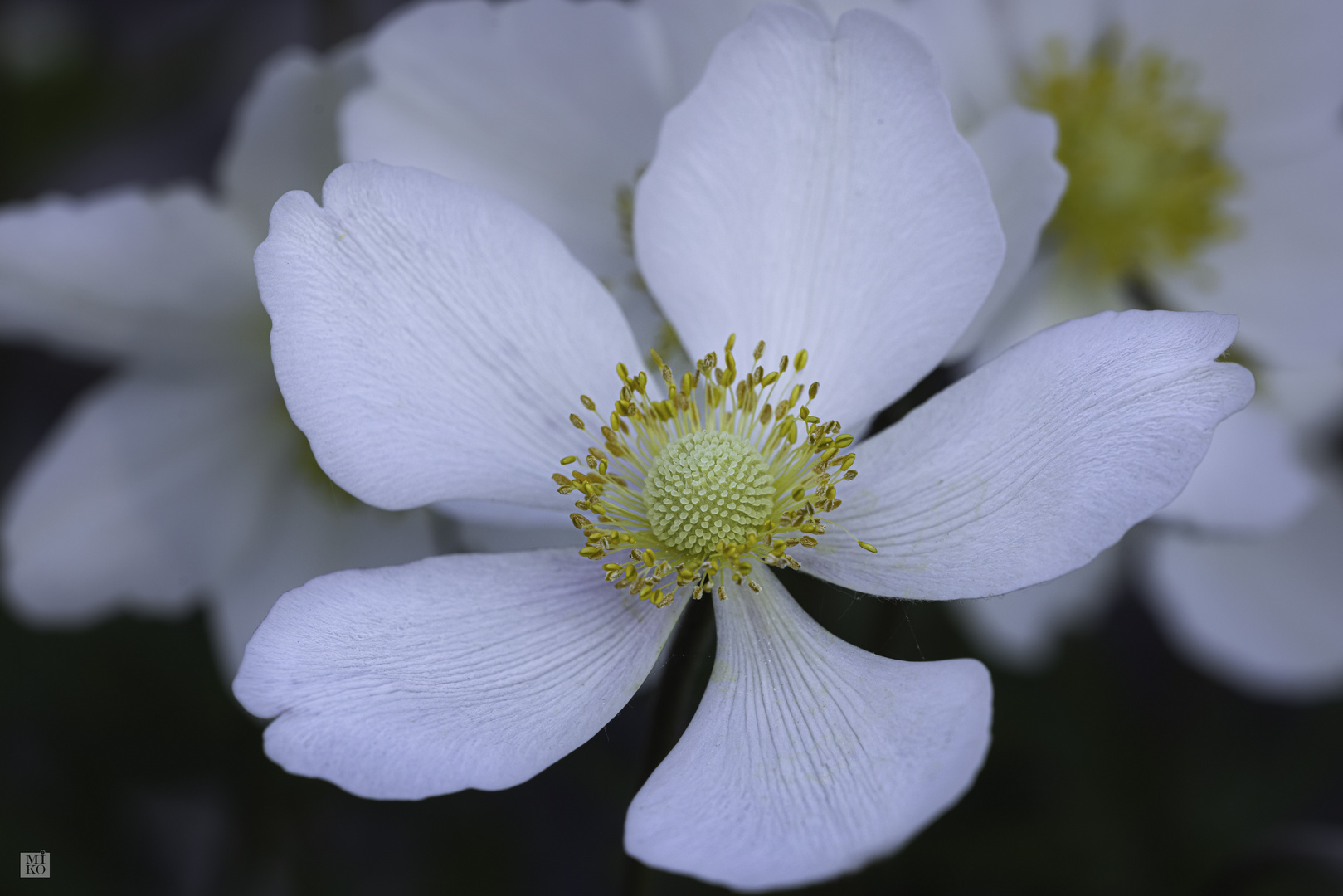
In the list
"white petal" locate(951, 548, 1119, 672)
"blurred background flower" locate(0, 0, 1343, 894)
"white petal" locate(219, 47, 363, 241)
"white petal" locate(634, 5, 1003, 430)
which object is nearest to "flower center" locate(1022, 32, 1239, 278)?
"blurred background flower" locate(0, 0, 1343, 894)

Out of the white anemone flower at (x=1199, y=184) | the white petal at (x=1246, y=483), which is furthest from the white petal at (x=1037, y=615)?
the white petal at (x=1246, y=483)

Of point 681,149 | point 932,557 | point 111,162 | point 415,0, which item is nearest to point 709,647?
point 932,557

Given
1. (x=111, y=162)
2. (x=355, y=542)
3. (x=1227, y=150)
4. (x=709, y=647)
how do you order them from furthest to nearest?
(x=111, y=162) → (x=1227, y=150) → (x=355, y=542) → (x=709, y=647)

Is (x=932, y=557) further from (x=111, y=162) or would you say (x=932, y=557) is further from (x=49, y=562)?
(x=111, y=162)

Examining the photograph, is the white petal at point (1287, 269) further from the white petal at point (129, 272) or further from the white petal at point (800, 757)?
the white petal at point (129, 272)

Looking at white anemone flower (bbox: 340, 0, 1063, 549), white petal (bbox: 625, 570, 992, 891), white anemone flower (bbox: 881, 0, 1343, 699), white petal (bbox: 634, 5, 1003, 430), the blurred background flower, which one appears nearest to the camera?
white petal (bbox: 625, 570, 992, 891)

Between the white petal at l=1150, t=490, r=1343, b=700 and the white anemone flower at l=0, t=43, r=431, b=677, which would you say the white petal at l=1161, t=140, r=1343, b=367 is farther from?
the white anemone flower at l=0, t=43, r=431, b=677

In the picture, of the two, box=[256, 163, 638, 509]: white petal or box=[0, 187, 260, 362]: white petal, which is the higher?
box=[0, 187, 260, 362]: white petal
